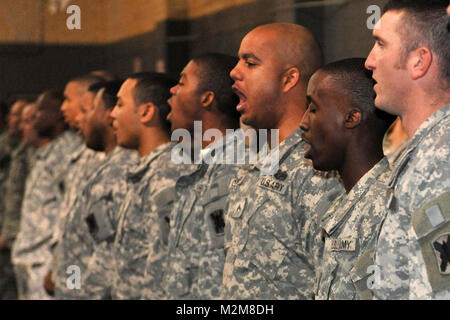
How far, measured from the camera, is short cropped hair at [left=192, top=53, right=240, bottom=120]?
12.1ft

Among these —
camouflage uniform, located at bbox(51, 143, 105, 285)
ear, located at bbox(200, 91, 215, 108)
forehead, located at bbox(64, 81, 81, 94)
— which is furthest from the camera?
forehead, located at bbox(64, 81, 81, 94)

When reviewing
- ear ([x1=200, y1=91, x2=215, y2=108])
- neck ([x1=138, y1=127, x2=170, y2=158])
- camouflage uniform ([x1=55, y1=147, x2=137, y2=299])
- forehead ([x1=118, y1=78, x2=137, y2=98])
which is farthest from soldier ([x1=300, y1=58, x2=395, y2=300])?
camouflage uniform ([x1=55, y1=147, x2=137, y2=299])

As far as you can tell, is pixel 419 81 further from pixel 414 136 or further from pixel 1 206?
pixel 1 206

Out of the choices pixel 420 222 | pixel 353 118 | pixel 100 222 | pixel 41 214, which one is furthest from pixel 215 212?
pixel 41 214

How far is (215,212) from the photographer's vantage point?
3.52m

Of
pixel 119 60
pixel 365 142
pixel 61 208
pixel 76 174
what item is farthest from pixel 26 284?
pixel 365 142

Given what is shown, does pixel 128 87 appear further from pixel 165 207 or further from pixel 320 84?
pixel 320 84

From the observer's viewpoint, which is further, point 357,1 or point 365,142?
point 357,1

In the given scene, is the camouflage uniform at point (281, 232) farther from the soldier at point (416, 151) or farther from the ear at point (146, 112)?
the ear at point (146, 112)

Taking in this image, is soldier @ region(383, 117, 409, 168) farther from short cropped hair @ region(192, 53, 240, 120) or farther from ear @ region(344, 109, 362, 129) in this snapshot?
ear @ region(344, 109, 362, 129)

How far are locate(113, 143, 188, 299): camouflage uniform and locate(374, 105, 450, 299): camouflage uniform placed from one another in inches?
69.3

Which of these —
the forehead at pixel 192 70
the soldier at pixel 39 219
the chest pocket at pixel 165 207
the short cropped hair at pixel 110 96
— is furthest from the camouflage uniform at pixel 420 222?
the soldier at pixel 39 219
